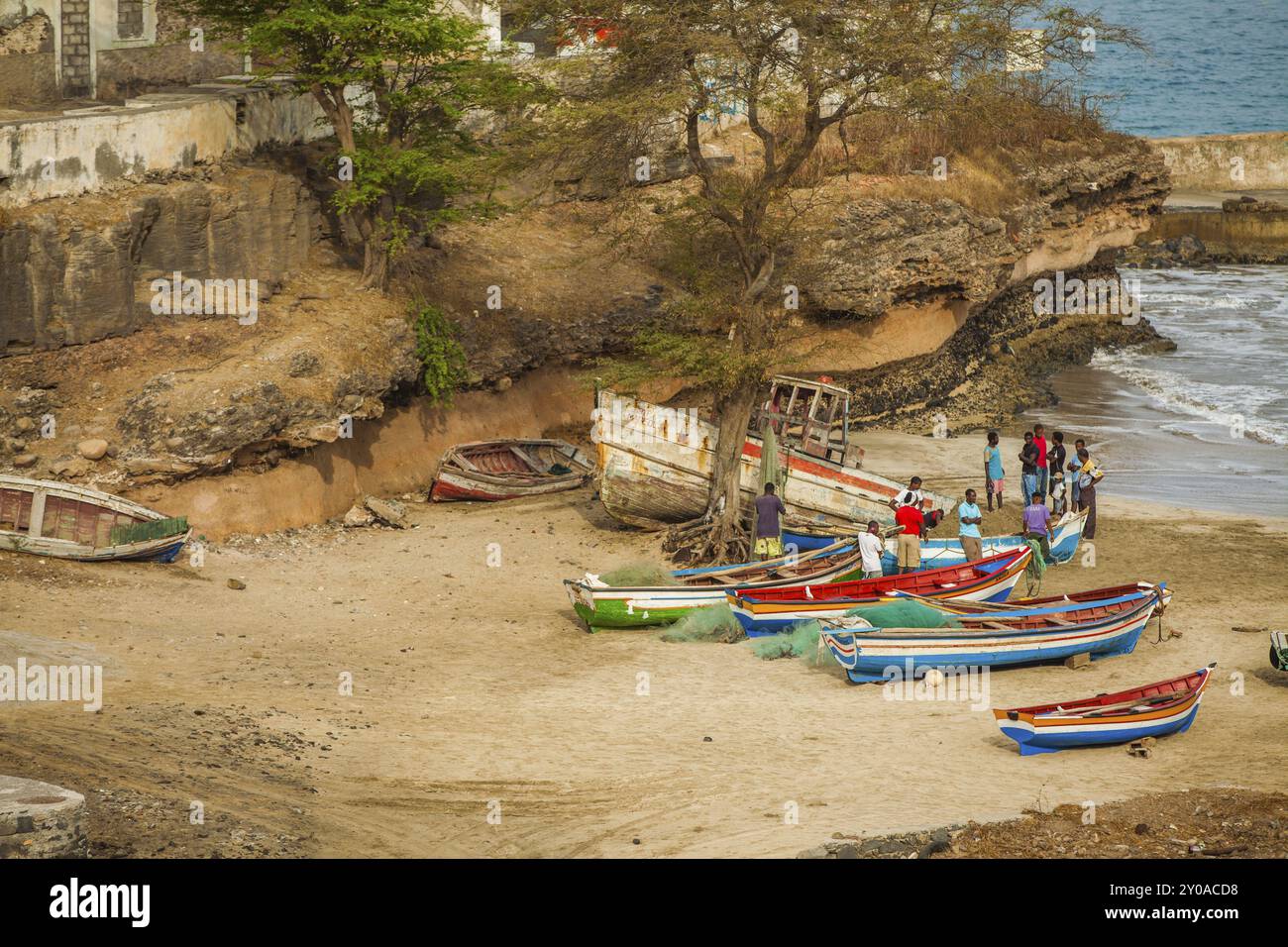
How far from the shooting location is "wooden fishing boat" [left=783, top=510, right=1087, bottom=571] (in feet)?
81.3

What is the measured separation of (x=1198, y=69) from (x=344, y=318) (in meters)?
121

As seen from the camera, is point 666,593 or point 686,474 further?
point 686,474

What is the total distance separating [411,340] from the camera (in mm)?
30516

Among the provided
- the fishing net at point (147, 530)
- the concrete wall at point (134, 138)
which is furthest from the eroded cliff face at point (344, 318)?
the fishing net at point (147, 530)

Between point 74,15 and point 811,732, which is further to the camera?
point 74,15

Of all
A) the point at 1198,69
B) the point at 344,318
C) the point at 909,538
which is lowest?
the point at 909,538

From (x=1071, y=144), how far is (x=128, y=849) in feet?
128

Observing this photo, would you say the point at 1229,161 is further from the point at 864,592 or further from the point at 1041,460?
the point at 864,592

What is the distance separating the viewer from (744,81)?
1001 inches

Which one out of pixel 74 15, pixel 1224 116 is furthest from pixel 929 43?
pixel 1224 116

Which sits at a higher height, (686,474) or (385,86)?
(385,86)

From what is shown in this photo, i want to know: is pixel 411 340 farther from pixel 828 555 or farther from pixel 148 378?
pixel 828 555

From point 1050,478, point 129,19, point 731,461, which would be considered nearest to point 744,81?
point 731,461

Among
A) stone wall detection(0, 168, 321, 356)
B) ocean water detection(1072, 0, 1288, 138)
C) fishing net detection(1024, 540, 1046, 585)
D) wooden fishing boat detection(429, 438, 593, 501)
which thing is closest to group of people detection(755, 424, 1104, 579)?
fishing net detection(1024, 540, 1046, 585)
